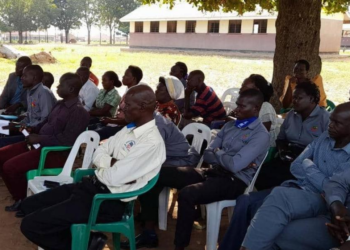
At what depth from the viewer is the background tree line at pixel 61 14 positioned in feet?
175

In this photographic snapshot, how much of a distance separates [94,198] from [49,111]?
1.97 meters

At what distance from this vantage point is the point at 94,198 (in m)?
2.75

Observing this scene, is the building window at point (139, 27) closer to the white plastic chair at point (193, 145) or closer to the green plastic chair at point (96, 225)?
the white plastic chair at point (193, 145)

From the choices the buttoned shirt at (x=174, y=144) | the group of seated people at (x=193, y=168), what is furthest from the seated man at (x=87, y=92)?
the buttoned shirt at (x=174, y=144)

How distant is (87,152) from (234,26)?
1067 inches

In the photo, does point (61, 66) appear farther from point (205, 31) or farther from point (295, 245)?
point (295, 245)

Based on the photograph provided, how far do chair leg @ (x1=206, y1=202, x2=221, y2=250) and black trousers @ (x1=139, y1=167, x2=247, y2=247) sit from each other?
8 centimetres

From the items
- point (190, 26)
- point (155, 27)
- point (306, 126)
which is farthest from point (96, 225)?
point (155, 27)

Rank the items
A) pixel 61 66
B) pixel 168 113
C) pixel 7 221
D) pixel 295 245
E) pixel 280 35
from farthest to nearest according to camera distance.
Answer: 1. pixel 61 66
2. pixel 280 35
3. pixel 168 113
4. pixel 7 221
5. pixel 295 245

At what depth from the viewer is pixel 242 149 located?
3271mm

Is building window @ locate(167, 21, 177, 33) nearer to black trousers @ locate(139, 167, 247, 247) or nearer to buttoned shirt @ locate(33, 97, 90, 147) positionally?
buttoned shirt @ locate(33, 97, 90, 147)

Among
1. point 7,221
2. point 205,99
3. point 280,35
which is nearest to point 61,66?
point 280,35

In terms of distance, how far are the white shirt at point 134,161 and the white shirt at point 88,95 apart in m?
3.22

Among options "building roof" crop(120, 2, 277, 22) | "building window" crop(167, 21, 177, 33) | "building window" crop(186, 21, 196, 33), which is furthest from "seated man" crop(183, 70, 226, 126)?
"building window" crop(167, 21, 177, 33)
